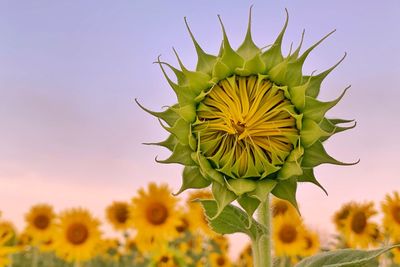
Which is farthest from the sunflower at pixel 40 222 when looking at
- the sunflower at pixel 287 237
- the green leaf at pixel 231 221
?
the green leaf at pixel 231 221

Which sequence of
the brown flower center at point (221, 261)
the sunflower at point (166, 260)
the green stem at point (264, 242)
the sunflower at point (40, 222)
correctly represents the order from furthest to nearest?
1. the sunflower at point (40, 222)
2. the brown flower center at point (221, 261)
3. the sunflower at point (166, 260)
4. the green stem at point (264, 242)

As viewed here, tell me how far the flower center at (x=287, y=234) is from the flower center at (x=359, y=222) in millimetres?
758

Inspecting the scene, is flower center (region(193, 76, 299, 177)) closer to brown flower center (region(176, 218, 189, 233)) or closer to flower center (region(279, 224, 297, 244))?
flower center (region(279, 224, 297, 244))

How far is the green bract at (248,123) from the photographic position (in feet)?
7.32

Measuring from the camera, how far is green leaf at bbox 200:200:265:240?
7.78 ft

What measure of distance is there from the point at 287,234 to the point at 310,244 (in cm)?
62

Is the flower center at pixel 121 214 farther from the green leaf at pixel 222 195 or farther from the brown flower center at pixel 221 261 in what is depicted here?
the green leaf at pixel 222 195

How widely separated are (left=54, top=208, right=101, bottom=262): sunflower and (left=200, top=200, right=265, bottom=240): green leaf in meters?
6.09

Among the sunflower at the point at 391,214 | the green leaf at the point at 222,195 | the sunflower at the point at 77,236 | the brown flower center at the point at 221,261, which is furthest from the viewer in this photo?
the brown flower center at the point at 221,261

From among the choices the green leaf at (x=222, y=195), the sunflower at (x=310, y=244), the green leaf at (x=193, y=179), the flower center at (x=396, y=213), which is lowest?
the green leaf at (x=222, y=195)

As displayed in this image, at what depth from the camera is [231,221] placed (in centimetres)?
240

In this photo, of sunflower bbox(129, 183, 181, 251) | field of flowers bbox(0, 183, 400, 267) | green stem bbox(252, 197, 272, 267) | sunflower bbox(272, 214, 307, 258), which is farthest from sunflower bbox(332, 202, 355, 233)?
green stem bbox(252, 197, 272, 267)

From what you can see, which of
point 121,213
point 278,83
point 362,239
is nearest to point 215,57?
point 278,83

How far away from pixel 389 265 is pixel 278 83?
5579 mm
